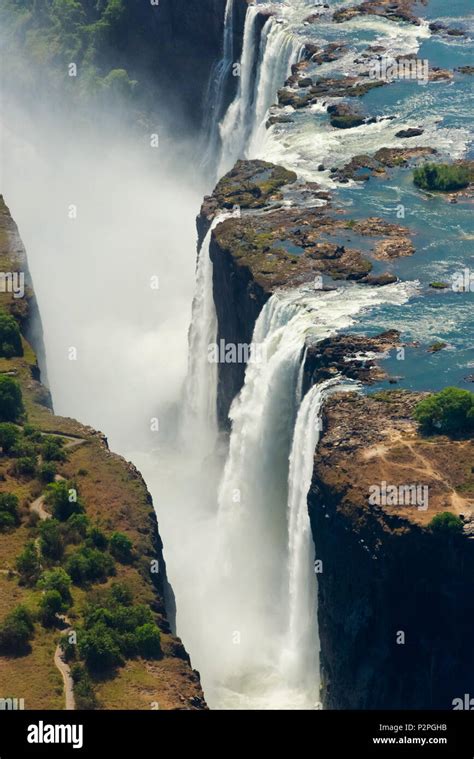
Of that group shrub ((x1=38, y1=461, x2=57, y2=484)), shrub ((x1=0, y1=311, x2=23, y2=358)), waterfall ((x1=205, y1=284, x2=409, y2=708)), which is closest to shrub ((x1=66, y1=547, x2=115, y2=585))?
shrub ((x1=38, y1=461, x2=57, y2=484))

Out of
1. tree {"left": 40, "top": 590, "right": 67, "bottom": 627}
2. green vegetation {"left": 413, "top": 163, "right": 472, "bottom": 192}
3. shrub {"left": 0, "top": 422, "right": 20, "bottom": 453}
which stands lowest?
tree {"left": 40, "top": 590, "right": 67, "bottom": 627}

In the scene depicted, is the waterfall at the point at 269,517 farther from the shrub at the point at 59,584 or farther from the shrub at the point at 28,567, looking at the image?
the shrub at the point at 28,567

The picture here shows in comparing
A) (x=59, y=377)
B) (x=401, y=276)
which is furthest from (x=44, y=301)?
(x=401, y=276)

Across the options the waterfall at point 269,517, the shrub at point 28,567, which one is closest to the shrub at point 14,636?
the shrub at point 28,567

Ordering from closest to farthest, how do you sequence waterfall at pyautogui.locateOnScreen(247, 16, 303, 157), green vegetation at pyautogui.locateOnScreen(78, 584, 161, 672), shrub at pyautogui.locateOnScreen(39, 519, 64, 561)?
green vegetation at pyautogui.locateOnScreen(78, 584, 161, 672) < shrub at pyautogui.locateOnScreen(39, 519, 64, 561) < waterfall at pyautogui.locateOnScreen(247, 16, 303, 157)

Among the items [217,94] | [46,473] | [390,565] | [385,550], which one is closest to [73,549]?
[46,473]

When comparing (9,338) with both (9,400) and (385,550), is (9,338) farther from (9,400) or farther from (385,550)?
(385,550)

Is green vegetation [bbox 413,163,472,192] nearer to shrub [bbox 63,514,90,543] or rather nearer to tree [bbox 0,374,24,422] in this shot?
tree [bbox 0,374,24,422]
